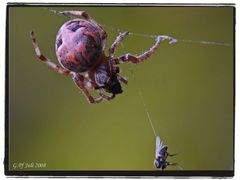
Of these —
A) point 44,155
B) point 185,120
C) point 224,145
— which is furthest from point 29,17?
point 224,145

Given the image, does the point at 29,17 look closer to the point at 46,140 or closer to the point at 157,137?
the point at 46,140

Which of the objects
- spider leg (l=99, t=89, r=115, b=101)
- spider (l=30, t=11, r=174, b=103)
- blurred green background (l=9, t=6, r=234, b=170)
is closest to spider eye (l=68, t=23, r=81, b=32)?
spider (l=30, t=11, r=174, b=103)

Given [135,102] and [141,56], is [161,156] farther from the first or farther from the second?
[141,56]

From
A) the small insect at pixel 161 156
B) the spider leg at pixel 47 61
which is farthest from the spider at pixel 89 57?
the small insect at pixel 161 156

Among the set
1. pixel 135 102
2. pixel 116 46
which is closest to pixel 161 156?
pixel 135 102

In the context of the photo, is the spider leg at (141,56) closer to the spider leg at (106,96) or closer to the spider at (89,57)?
the spider at (89,57)

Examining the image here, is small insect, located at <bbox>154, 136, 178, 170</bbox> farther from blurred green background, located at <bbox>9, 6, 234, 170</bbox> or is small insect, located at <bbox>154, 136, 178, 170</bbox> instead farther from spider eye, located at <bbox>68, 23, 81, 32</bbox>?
spider eye, located at <bbox>68, 23, 81, 32</bbox>
